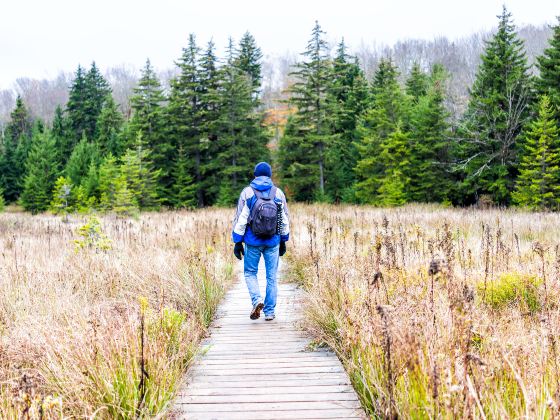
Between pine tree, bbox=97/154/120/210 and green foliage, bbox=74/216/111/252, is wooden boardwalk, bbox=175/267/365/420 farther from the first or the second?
pine tree, bbox=97/154/120/210

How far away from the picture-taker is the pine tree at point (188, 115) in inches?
1324

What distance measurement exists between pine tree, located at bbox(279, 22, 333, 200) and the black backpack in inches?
989

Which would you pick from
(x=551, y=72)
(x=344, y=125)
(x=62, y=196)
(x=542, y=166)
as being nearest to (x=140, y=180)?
(x=62, y=196)

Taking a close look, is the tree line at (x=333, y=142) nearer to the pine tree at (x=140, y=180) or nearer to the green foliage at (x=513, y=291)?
the pine tree at (x=140, y=180)

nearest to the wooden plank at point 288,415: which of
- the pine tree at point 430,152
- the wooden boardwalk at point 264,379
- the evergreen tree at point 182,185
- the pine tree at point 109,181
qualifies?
the wooden boardwalk at point 264,379

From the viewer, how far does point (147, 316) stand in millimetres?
4230

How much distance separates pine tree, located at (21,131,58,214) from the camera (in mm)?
38125

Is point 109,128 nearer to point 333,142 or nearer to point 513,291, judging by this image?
point 333,142

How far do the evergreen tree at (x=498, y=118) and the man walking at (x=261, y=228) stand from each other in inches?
839

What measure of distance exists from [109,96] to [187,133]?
16.8 meters

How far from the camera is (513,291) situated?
619 cm

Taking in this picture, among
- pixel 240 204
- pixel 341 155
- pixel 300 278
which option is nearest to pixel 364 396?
pixel 240 204

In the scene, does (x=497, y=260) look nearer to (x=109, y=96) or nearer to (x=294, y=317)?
(x=294, y=317)

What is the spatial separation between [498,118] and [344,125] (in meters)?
13.8
